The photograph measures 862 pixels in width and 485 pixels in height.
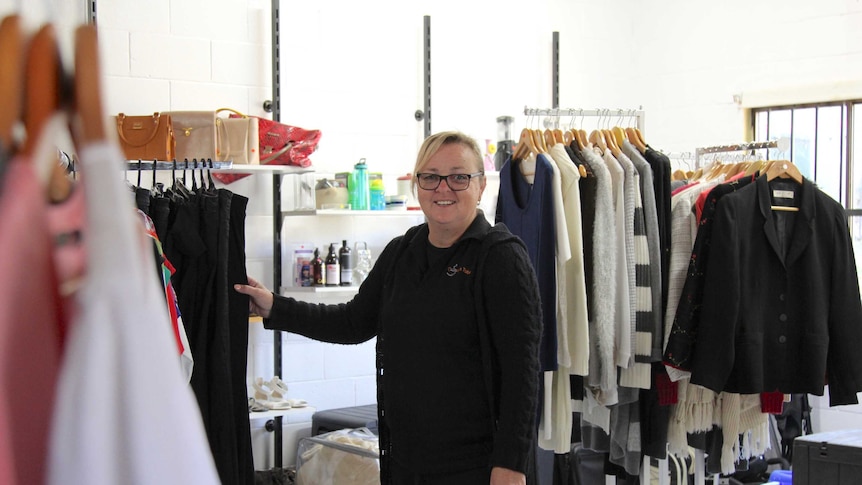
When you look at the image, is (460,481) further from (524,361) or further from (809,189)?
(809,189)

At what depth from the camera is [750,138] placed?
16.6 ft

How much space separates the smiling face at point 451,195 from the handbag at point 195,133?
1359mm

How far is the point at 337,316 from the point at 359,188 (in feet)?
5.05

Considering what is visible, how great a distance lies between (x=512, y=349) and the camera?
7.24 ft

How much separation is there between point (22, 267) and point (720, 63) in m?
5.14

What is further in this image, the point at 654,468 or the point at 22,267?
the point at 654,468

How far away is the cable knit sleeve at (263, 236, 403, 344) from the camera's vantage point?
8.46ft


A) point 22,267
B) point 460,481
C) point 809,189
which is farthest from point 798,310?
point 22,267

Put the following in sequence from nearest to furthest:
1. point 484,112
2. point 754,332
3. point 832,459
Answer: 1. point 832,459
2. point 754,332
3. point 484,112

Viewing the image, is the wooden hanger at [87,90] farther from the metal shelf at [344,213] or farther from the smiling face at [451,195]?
the metal shelf at [344,213]

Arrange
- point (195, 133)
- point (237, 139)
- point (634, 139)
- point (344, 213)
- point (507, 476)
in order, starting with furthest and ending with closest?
1. point (344, 213)
2. point (237, 139)
3. point (195, 133)
4. point (634, 139)
5. point (507, 476)

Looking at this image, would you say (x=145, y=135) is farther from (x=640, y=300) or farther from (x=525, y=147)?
(x=640, y=300)

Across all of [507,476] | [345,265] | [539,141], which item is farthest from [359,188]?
[507,476]

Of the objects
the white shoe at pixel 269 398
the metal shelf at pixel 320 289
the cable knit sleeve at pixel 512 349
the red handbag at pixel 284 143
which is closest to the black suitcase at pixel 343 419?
the white shoe at pixel 269 398
